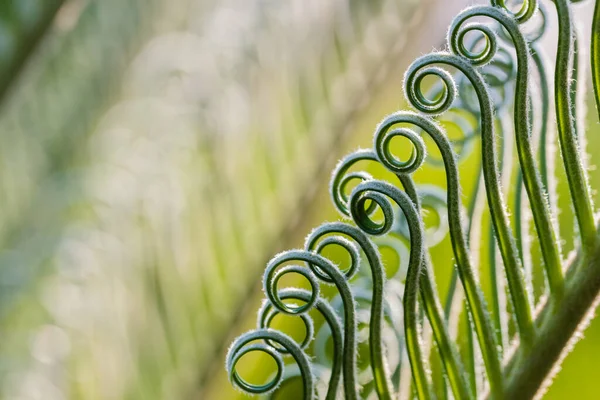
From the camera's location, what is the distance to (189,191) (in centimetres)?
135

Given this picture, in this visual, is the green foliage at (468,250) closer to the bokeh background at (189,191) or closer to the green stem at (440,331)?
the green stem at (440,331)

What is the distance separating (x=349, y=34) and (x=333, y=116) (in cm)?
13

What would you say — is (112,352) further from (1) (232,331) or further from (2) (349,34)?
(2) (349,34)

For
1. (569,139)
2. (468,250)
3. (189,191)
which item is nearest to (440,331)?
(468,250)

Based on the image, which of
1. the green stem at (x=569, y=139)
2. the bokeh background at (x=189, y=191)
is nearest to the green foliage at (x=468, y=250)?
the green stem at (x=569, y=139)

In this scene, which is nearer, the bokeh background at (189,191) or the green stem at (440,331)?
the green stem at (440,331)

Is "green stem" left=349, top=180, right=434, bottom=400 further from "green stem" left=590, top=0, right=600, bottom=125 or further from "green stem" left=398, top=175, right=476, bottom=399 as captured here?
"green stem" left=590, top=0, right=600, bottom=125

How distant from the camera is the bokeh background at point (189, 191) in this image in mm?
1201

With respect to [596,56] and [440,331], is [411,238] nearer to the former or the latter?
[440,331]

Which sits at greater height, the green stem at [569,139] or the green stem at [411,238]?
the green stem at [569,139]

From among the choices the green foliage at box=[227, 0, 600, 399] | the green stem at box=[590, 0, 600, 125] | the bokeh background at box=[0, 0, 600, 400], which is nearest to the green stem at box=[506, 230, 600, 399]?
the green foliage at box=[227, 0, 600, 399]

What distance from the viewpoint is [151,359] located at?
1168 mm

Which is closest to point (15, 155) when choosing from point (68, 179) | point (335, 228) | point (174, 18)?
point (68, 179)

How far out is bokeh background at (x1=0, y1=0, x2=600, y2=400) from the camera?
120 centimetres
